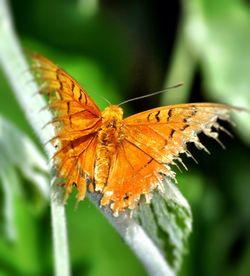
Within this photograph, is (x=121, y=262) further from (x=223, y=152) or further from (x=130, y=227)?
(x=130, y=227)

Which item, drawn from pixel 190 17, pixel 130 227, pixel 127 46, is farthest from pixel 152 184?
pixel 127 46

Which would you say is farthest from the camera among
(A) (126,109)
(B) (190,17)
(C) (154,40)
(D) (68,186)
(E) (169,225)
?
(C) (154,40)

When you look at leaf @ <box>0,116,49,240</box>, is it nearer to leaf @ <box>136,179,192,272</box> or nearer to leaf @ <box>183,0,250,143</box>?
leaf @ <box>136,179,192,272</box>

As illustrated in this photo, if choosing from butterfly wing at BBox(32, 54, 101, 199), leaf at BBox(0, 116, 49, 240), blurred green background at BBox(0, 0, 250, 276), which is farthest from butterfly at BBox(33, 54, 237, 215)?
blurred green background at BBox(0, 0, 250, 276)

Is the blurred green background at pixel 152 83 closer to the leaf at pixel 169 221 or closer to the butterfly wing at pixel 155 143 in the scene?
the leaf at pixel 169 221

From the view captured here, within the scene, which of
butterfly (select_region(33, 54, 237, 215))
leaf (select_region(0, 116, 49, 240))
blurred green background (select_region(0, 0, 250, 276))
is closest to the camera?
butterfly (select_region(33, 54, 237, 215))

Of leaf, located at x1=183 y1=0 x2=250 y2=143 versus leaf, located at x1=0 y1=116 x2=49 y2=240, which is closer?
leaf, located at x1=0 y1=116 x2=49 y2=240

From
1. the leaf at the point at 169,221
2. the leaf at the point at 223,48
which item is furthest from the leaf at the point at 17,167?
the leaf at the point at 223,48
